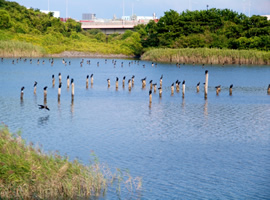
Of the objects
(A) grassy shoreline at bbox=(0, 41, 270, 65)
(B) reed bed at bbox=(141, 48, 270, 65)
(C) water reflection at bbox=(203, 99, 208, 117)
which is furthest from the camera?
(A) grassy shoreline at bbox=(0, 41, 270, 65)

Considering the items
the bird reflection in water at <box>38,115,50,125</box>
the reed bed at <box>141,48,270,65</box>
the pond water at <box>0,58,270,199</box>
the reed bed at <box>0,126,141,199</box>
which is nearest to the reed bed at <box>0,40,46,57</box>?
the reed bed at <box>141,48,270,65</box>

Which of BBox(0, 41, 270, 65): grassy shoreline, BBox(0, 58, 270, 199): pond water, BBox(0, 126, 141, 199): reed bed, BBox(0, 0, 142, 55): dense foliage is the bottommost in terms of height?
BBox(0, 58, 270, 199): pond water

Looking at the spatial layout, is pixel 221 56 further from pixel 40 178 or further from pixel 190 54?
pixel 40 178

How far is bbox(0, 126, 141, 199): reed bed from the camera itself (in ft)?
54.1

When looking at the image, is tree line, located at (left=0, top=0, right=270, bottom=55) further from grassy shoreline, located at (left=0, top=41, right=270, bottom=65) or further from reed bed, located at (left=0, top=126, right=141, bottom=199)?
reed bed, located at (left=0, top=126, right=141, bottom=199)

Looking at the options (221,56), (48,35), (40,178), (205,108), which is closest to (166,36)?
(221,56)

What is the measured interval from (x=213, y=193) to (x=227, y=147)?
849 cm

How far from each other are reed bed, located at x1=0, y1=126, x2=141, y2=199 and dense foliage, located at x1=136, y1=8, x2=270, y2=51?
296 feet

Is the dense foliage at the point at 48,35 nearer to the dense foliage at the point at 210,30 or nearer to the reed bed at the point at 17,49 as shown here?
the reed bed at the point at 17,49

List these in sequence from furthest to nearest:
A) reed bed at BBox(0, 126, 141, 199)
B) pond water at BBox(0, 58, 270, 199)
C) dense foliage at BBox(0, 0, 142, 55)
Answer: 1. dense foliage at BBox(0, 0, 142, 55)
2. pond water at BBox(0, 58, 270, 199)
3. reed bed at BBox(0, 126, 141, 199)

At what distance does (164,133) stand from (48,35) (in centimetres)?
10746

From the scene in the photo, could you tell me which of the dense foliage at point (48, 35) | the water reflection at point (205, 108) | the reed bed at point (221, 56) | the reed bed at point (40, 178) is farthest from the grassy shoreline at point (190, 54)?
the reed bed at point (40, 178)

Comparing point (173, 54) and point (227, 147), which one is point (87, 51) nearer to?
point (173, 54)

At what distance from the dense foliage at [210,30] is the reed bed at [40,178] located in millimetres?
90320
